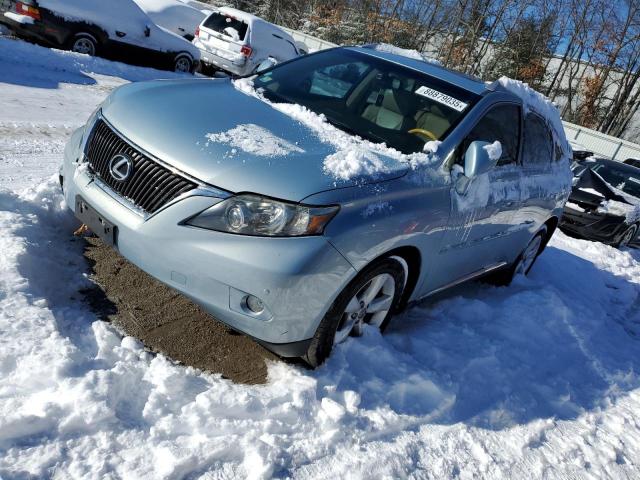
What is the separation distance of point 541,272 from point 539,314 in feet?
5.52

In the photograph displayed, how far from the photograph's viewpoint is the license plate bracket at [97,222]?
2894mm

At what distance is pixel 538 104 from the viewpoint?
5051 mm

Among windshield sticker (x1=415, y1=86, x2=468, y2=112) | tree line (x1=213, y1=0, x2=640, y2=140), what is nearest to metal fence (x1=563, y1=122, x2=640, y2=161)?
tree line (x1=213, y1=0, x2=640, y2=140)

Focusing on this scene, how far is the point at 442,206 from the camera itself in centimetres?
344

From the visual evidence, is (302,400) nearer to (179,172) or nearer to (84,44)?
(179,172)

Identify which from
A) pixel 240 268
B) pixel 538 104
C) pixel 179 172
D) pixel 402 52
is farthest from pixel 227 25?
pixel 240 268

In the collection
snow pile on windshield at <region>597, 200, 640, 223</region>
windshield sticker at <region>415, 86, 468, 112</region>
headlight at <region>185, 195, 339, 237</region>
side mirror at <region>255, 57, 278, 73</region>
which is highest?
windshield sticker at <region>415, 86, 468, 112</region>

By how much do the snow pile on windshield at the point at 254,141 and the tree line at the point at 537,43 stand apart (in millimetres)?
29806

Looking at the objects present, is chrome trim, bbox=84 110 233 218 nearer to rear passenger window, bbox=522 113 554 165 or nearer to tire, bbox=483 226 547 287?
rear passenger window, bbox=522 113 554 165

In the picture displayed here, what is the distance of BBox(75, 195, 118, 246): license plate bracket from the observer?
2.89m

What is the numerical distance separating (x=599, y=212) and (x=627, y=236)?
92 centimetres

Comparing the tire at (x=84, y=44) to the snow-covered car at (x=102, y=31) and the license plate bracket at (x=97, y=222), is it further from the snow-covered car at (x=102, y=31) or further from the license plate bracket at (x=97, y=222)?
the license plate bracket at (x=97, y=222)

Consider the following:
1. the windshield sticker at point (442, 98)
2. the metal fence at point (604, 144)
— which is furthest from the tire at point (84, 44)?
the metal fence at point (604, 144)

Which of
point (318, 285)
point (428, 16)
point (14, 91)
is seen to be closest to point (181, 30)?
point (14, 91)
